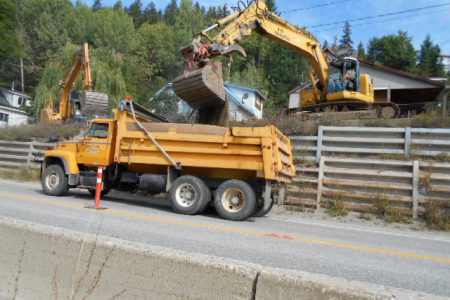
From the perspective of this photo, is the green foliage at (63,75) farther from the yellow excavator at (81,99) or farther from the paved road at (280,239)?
the paved road at (280,239)

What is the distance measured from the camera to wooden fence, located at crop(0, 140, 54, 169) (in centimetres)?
1948

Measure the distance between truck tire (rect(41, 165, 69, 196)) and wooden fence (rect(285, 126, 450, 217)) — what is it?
639cm

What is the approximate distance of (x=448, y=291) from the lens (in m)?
4.75

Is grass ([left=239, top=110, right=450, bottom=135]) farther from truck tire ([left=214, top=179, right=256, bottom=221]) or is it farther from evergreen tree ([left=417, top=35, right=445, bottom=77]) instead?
evergreen tree ([left=417, top=35, right=445, bottom=77])

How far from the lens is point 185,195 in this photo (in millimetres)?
10344

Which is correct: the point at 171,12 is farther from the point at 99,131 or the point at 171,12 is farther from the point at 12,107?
the point at 99,131

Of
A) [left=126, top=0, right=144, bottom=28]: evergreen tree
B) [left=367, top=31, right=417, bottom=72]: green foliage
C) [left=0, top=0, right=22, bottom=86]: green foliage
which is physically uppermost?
[left=126, top=0, right=144, bottom=28]: evergreen tree

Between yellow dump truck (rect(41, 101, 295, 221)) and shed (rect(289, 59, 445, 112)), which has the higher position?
shed (rect(289, 59, 445, 112))

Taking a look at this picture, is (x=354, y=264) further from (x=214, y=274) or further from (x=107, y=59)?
(x=107, y=59)

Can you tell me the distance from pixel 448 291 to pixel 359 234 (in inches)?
171

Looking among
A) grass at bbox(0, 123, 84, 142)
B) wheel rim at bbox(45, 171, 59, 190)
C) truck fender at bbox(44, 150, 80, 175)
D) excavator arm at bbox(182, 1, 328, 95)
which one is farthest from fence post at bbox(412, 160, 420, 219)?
grass at bbox(0, 123, 84, 142)

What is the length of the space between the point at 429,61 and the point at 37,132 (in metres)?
74.4

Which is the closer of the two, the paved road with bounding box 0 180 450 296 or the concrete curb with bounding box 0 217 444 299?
Result: the concrete curb with bounding box 0 217 444 299

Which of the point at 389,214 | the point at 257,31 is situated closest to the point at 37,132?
the point at 257,31
